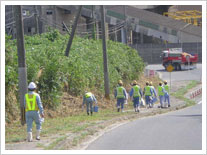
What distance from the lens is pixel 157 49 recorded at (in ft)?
224

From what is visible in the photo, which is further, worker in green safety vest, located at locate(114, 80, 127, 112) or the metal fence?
the metal fence

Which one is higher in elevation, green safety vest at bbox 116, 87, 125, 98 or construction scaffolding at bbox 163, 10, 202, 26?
construction scaffolding at bbox 163, 10, 202, 26

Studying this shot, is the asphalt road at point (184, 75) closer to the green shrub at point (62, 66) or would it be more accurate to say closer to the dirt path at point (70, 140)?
the green shrub at point (62, 66)

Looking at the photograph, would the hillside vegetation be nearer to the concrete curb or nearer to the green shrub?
the green shrub

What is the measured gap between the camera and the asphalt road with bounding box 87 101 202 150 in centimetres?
1304

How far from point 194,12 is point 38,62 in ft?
173

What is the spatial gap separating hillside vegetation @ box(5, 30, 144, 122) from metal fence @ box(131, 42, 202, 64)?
2915 cm

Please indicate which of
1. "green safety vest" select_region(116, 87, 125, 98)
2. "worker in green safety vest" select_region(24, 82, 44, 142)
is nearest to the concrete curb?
"green safety vest" select_region(116, 87, 125, 98)

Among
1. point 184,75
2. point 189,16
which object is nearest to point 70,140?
point 184,75

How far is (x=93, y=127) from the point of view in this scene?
16.8m

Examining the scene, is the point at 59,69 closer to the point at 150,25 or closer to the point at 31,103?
the point at 31,103

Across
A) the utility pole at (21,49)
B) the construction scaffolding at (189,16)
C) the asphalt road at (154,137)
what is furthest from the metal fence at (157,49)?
the utility pole at (21,49)

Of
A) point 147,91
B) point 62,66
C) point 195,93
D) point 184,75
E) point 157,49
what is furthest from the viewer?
point 157,49

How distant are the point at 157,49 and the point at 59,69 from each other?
147 ft
